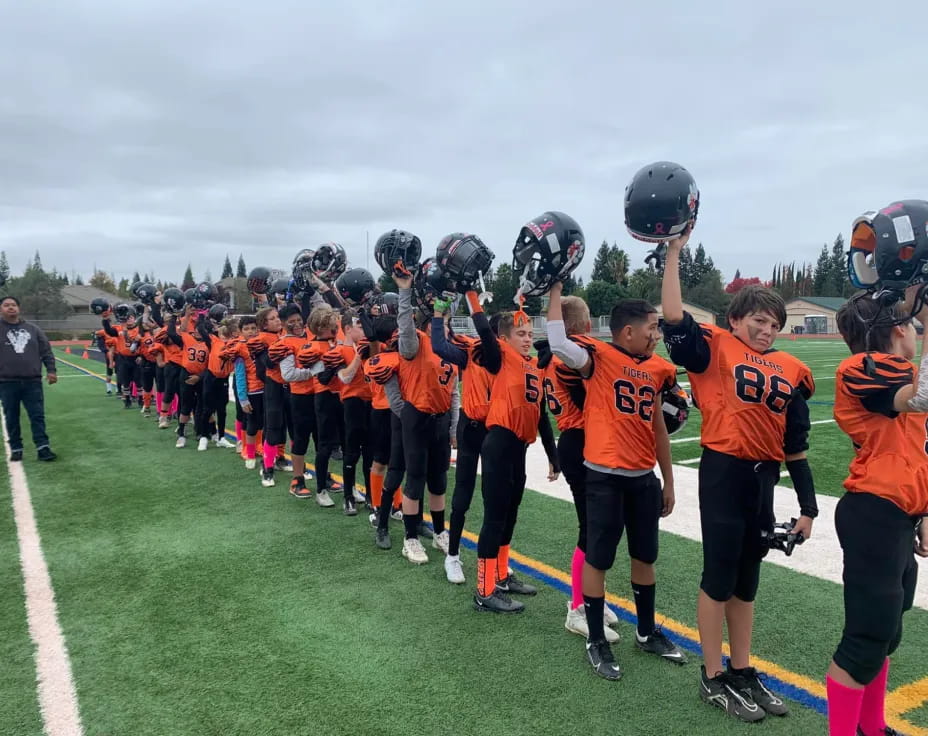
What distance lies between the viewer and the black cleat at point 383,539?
5531 mm

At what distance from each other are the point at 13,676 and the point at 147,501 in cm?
370

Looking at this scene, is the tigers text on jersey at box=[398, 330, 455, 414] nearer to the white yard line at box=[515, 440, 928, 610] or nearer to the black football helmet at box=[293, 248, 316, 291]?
the white yard line at box=[515, 440, 928, 610]

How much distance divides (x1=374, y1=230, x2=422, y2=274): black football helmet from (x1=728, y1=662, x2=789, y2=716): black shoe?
3215 mm

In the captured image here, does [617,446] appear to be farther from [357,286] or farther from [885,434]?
[357,286]

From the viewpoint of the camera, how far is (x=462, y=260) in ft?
13.5

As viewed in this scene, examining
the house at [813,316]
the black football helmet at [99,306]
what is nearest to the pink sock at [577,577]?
the black football helmet at [99,306]

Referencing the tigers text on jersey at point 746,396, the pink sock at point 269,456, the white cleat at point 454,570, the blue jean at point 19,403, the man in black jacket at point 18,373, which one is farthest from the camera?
the blue jean at point 19,403

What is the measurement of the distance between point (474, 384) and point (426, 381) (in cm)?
63

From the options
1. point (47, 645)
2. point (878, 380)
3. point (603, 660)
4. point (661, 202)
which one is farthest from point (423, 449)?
point (878, 380)

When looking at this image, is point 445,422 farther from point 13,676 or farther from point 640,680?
point 13,676

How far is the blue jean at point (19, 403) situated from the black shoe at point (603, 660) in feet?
27.8

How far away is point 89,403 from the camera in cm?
1623

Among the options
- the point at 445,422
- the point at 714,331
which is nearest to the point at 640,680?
the point at 714,331

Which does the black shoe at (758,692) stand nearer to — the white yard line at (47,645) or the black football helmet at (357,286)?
the white yard line at (47,645)
